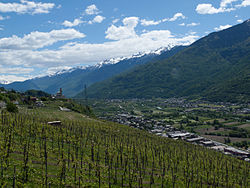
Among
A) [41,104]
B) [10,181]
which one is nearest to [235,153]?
[10,181]

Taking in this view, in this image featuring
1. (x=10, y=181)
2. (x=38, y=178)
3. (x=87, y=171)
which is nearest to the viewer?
(x=10, y=181)

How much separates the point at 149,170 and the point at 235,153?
6434cm

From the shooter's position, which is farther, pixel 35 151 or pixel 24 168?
pixel 35 151

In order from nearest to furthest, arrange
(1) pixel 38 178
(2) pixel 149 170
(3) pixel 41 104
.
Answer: (1) pixel 38 178
(2) pixel 149 170
(3) pixel 41 104

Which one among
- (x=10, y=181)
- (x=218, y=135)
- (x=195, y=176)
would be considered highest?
(x=10, y=181)

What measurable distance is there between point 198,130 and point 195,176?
350ft

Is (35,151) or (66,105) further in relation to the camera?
(66,105)

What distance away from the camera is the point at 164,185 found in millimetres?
43312

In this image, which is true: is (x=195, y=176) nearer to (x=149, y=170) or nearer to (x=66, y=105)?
(x=149, y=170)

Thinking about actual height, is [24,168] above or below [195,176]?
above

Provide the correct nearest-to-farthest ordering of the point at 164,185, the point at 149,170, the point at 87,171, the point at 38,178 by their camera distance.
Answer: the point at 38,178 → the point at 87,171 → the point at 164,185 → the point at 149,170

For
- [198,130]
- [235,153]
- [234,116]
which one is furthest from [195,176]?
[234,116]

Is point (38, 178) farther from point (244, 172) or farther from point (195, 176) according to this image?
point (244, 172)

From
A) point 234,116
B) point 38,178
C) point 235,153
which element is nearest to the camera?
point 38,178
